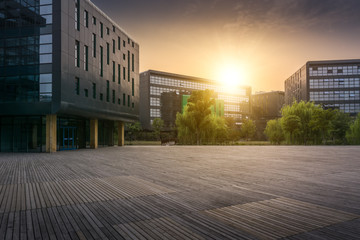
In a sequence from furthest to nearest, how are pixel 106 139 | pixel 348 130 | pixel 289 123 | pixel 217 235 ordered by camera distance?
pixel 348 130 < pixel 289 123 < pixel 106 139 < pixel 217 235

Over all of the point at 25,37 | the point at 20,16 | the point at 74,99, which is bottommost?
the point at 74,99

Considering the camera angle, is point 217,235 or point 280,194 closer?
point 217,235

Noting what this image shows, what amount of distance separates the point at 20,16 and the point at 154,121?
51.4 meters

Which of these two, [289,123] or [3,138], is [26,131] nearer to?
[3,138]

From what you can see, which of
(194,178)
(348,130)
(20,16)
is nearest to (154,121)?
(348,130)

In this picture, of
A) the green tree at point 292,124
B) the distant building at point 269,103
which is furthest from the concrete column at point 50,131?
the distant building at point 269,103

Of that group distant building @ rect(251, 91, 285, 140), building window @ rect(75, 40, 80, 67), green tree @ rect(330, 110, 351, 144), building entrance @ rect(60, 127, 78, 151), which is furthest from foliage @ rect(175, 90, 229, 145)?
distant building @ rect(251, 91, 285, 140)

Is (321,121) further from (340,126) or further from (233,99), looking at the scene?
(233,99)

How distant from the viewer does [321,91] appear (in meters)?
78.8

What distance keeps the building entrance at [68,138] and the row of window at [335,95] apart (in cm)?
7168

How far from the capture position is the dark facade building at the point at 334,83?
77.1 metres

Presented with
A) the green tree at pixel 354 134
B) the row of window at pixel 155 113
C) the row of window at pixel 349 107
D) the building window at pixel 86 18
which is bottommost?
the green tree at pixel 354 134

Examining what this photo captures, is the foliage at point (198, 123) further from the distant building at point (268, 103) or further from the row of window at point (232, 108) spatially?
the distant building at point (268, 103)

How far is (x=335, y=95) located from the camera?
77.7 metres
